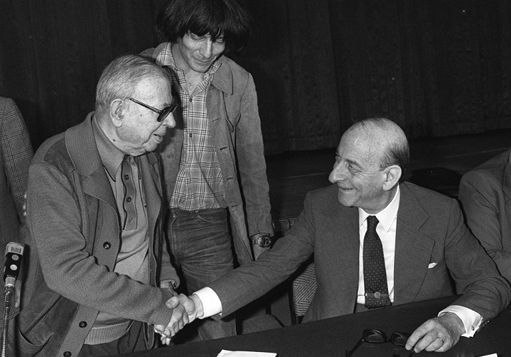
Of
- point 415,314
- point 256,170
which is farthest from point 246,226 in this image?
point 415,314

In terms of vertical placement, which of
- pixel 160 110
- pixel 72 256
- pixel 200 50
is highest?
pixel 200 50

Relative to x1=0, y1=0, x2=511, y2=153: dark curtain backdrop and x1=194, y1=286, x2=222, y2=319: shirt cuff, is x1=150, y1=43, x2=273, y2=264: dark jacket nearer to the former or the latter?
x1=194, y1=286, x2=222, y2=319: shirt cuff

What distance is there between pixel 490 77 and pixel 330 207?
21.4ft

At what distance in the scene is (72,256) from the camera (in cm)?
222

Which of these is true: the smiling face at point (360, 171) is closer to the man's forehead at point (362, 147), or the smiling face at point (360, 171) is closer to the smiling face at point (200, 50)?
the man's forehead at point (362, 147)

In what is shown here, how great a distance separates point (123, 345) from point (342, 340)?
768mm

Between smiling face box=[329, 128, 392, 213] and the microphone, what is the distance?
1029mm

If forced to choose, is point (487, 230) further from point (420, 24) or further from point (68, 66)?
point (420, 24)

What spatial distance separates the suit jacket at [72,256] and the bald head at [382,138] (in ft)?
2.59

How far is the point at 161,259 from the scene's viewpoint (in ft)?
9.00

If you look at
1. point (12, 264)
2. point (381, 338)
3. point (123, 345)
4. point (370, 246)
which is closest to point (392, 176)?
point (370, 246)

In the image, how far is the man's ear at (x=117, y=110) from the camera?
230cm

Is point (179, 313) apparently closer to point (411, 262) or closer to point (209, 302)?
point (209, 302)

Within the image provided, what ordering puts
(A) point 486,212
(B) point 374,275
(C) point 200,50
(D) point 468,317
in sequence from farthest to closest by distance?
(A) point 486,212 < (C) point 200,50 < (B) point 374,275 < (D) point 468,317
